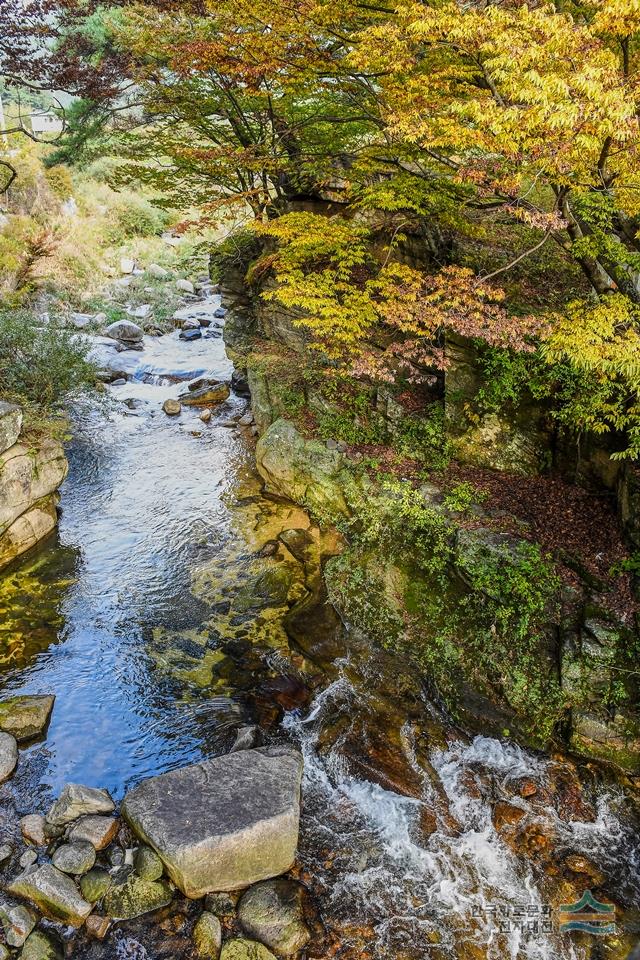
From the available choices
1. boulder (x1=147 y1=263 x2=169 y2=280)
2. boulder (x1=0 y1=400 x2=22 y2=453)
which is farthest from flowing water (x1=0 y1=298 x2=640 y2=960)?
boulder (x1=147 y1=263 x2=169 y2=280)

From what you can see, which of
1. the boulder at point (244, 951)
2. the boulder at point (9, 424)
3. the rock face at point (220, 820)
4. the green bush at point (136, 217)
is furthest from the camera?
the green bush at point (136, 217)

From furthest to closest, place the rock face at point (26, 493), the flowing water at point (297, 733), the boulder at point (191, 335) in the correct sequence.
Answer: the boulder at point (191, 335), the rock face at point (26, 493), the flowing water at point (297, 733)

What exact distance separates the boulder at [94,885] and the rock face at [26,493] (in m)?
5.99

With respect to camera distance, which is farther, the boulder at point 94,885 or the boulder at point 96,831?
the boulder at point 96,831

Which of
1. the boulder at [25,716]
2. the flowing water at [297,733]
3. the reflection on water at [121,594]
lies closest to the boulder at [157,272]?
the reflection on water at [121,594]

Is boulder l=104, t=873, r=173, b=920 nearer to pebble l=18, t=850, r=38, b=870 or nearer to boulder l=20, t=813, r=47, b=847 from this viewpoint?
pebble l=18, t=850, r=38, b=870

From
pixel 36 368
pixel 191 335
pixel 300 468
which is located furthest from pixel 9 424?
pixel 191 335

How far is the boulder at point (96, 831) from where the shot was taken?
5672mm

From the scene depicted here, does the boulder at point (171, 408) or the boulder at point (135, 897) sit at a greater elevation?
the boulder at point (171, 408)

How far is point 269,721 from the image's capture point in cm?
736

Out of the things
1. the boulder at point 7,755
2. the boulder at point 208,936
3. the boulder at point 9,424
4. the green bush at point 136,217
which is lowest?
the boulder at point 208,936

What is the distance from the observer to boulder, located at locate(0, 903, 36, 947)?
494 centimetres

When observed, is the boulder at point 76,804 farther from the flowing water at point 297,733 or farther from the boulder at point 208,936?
the boulder at point 208,936

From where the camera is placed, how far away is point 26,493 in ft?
33.2
